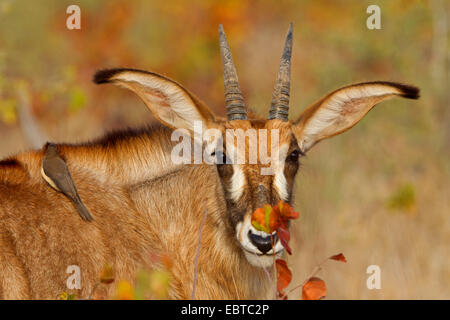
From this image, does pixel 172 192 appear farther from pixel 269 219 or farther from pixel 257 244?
pixel 269 219

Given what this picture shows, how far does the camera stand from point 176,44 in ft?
67.3

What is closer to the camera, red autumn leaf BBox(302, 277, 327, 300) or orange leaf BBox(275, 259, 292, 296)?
red autumn leaf BBox(302, 277, 327, 300)

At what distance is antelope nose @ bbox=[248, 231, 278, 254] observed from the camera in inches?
205

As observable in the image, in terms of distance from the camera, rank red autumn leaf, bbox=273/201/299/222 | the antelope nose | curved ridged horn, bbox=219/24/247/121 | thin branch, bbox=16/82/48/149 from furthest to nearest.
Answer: thin branch, bbox=16/82/48/149
curved ridged horn, bbox=219/24/247/121
the antelope nose
red autumn leaf, bbox=273/201/299/222

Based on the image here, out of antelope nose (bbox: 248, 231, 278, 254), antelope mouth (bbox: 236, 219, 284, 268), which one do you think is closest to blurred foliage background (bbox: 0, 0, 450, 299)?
antelope mouth (bbox: 236, 219, 284, 268)

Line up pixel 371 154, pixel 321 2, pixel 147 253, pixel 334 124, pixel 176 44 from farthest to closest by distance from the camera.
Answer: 1. pixel 321 2
2. pixel 176 44
3. pixel 371 154
4. pixel 334 124
5. pixel 147 253

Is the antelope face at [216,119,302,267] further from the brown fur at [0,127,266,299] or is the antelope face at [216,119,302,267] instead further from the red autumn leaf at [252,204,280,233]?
the red autumn leaf at [252,204,280,233]

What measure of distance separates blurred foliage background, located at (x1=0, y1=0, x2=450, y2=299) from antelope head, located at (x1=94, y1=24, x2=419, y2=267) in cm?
90

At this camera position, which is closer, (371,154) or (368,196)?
(368,196)

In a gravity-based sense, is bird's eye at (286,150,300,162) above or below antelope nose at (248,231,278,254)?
above

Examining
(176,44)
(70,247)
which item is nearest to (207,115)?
(70,247)

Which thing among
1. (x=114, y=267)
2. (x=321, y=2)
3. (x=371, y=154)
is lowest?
(x=114, y=267)

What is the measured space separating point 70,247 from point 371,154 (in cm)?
990
